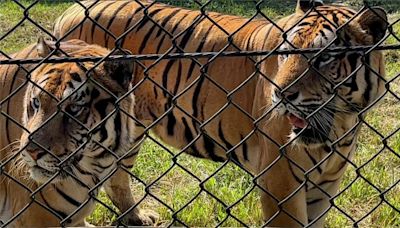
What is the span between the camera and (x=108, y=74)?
8.46ft

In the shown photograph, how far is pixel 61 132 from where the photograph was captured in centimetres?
248

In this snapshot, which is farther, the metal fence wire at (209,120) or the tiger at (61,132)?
the tiger at (61,132)

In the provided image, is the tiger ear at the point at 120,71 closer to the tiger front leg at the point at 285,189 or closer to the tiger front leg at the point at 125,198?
the tiger front leg at the point at 285,189

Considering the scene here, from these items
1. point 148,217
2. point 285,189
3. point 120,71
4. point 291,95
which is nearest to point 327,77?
point 291,95

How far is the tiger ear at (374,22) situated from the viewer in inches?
105

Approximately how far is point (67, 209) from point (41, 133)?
0.43 meters

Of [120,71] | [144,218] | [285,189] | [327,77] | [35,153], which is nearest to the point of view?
[35,153]

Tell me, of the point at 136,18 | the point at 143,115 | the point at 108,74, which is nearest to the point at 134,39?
the point at 136,18

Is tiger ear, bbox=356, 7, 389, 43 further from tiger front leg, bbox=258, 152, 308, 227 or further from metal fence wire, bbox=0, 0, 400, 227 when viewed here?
tiger front leg, bbox=258, 152, 308, 227

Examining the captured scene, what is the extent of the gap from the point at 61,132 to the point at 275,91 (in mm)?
737

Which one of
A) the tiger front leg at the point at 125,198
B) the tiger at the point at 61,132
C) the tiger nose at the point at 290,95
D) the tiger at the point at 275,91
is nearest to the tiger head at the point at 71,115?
the tiger at the point at 61,132

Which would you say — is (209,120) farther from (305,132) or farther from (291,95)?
(305,132)

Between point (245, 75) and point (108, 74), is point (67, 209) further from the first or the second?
point (245, 75)

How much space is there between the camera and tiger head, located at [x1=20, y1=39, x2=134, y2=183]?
96.5 inches
